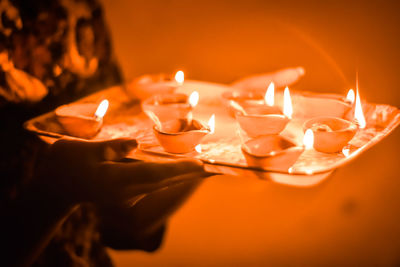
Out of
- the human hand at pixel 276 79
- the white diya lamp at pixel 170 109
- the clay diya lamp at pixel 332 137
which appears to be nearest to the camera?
the clay diya lamp at pixel 332 137

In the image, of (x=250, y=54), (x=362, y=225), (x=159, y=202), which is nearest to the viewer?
(x=159, y=202)

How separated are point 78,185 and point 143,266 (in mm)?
1284

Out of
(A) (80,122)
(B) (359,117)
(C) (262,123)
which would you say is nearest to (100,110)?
(A) (80,122)

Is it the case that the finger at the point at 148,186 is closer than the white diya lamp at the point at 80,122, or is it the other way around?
the finger at the point at 148,186

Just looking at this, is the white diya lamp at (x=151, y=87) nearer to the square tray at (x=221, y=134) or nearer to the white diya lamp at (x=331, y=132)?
the square tray at (x=221, y=134)

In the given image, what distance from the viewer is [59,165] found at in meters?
0.85

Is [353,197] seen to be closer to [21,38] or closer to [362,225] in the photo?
[362,225]

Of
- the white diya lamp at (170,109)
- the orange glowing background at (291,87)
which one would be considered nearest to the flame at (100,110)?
the white diya lamp at (170,109)

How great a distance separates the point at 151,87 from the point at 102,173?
515 millimetres

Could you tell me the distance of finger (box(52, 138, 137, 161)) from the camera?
0.80 metres

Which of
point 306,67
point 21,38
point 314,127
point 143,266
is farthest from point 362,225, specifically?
point 21,38

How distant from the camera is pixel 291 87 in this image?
1.47 metres

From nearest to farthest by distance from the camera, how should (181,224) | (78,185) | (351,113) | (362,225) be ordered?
(78,185) < (351,113) < (362,225) < (181,224)

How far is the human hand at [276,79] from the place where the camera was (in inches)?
48.6
